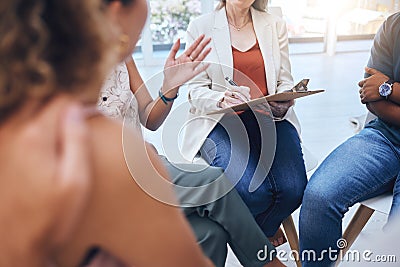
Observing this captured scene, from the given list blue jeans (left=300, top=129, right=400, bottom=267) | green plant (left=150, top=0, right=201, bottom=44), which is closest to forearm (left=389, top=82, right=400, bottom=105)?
blue jeans (left=300, top=129, right=400, bottom=267)

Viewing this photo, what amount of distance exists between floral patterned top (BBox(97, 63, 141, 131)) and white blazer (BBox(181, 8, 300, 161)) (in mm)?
290

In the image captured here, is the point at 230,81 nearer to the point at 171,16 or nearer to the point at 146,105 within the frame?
the point at 146,105

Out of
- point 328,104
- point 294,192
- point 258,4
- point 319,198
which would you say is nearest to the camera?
point 319,198

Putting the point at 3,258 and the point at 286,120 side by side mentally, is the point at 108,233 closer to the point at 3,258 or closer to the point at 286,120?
the point at 3,258

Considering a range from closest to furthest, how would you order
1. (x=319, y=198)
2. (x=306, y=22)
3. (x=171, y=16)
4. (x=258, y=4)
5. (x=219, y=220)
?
(x=219, y=220) → (x=319, y=198) → (x=258, y=4) → (x=171, y=16) → (x=306, y=22)

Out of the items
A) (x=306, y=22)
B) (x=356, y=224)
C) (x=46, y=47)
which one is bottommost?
(x=306, y=22)

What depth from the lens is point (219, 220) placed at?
1200 mm

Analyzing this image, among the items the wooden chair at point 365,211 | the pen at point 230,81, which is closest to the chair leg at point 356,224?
the wooden chair at point 365,211

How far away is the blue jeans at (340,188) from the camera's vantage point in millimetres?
1337

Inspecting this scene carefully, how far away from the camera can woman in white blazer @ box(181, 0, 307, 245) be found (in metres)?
1.44

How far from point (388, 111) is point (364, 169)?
0.72ft

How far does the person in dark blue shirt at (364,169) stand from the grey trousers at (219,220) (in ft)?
0.65

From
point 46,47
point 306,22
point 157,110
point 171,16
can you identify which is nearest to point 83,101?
point 46,47

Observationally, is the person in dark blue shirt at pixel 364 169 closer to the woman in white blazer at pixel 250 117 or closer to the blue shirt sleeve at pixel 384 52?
the blue shirt sleeve at pixel 384 52
